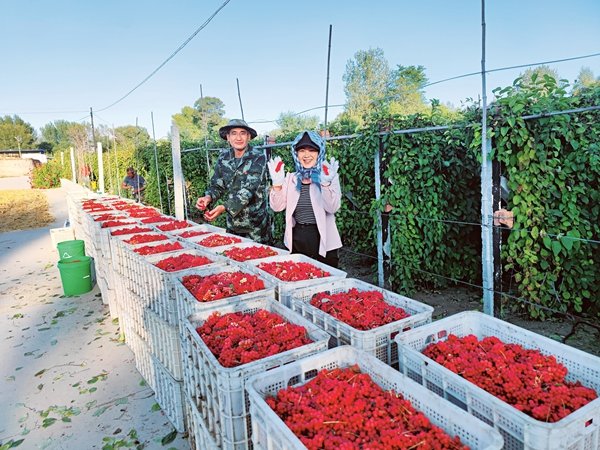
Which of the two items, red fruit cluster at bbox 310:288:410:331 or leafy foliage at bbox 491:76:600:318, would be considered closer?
red fruit cluster at bbox 310:288:410:331

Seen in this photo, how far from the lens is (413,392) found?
1568mm

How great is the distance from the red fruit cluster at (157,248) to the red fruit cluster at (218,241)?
0.84 feet

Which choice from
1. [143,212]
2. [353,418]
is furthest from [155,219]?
[353,418]

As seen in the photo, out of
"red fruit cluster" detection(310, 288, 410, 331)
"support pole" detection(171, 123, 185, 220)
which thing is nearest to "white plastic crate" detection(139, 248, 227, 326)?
"red fruit cluster" detection(310, 288, 410, 331)

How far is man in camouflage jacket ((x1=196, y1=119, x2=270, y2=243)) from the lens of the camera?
5000 millimetres

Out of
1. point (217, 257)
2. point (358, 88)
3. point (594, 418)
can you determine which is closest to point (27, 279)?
point (217, 257)

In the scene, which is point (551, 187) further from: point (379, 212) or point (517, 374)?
point (517, 374)

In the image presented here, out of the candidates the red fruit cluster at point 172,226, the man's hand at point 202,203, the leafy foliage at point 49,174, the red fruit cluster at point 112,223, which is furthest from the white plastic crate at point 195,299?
the leafy foliage at point 49,174

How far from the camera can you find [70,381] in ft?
12.4

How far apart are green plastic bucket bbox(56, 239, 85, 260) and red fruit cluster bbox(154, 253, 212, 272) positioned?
410cm

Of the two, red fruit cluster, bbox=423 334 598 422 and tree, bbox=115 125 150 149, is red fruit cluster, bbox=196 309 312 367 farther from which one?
tree, bbox=115 125 150 149

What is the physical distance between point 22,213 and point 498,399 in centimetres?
1889

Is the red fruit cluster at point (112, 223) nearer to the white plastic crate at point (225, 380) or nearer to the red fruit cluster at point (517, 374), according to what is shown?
the white plastic crate at point (225, 380)

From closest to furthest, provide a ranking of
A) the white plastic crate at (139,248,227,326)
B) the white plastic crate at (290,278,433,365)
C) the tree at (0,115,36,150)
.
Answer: the white plastic crate at (290,278,433,365), the white plastic crate at (139,248,227,326), the tree at (0,115,36,150)
